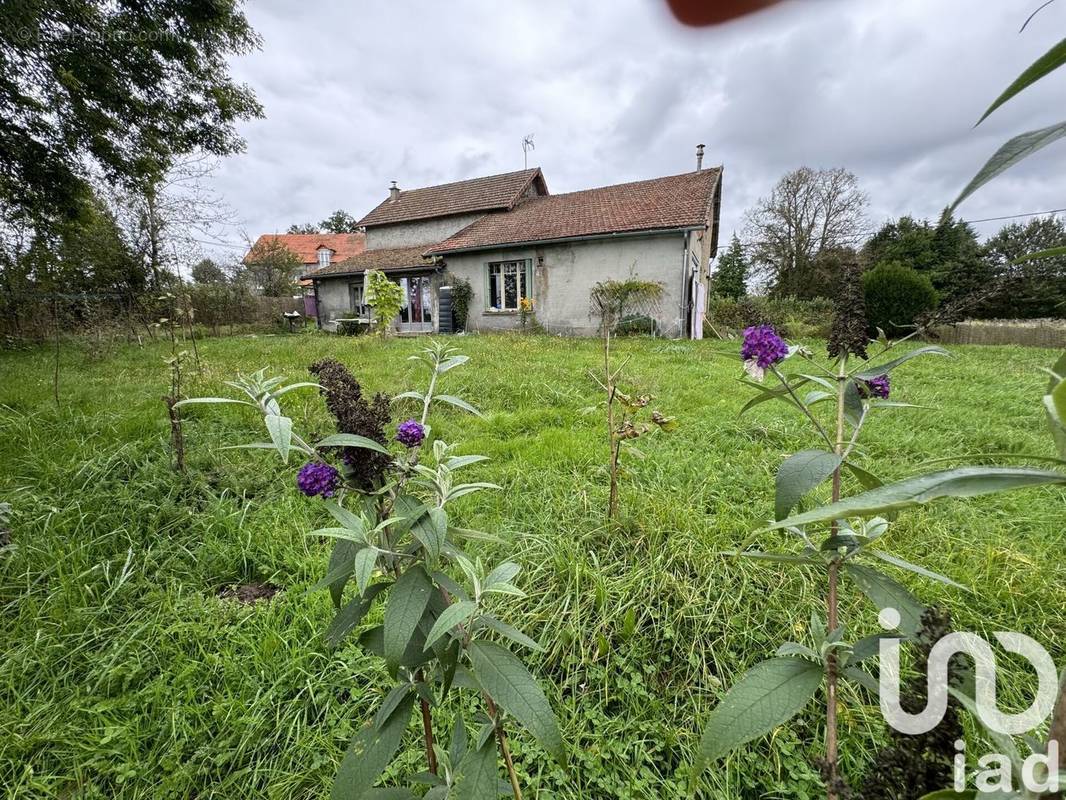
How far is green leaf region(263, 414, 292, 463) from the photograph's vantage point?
760mm

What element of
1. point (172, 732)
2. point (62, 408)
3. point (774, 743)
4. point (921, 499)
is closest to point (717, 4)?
point (921, 499)

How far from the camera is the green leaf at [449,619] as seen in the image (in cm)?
69

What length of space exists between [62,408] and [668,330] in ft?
34.7

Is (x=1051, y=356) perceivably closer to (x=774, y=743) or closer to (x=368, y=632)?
(x=774, y=743)

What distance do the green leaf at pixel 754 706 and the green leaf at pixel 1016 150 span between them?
644 mm

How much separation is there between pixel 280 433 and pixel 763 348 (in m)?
0.90

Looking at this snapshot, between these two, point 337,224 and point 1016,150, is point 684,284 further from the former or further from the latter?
point 337,224

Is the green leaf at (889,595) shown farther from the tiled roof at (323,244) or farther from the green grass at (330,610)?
the tiled roof at (323,244)

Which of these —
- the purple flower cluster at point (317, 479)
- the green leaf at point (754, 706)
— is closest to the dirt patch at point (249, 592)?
the purple flower cluster at point (317, 479)

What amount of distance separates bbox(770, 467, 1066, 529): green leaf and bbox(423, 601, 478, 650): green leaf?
0.51 meters

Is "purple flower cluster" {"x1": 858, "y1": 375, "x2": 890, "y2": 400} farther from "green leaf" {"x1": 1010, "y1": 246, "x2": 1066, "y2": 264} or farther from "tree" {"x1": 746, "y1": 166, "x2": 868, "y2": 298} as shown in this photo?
"tree" {"x1": 746, "y1": 166, "x2": 868, "y2": 298}

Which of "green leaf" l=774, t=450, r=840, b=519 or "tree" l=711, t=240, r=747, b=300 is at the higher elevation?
"tree" l=711, t=240, r=747, b=300

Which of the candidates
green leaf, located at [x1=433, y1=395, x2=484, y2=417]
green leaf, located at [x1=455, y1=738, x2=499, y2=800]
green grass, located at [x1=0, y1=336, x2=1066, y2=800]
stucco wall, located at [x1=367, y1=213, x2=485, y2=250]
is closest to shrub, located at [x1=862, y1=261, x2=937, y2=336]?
green grass, located at [x1=0, y1=336, x2=1066, y2=800]

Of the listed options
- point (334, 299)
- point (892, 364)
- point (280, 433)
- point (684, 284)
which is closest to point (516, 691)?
point (280, 433)
